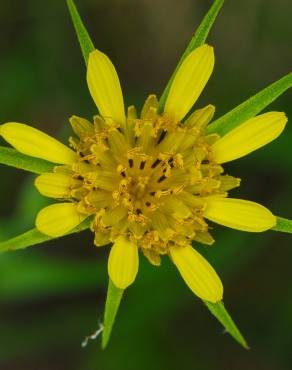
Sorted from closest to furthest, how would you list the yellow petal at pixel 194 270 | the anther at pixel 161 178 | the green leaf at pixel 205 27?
the green leaf at pixel 205 27, the yellow petal at pixel 194 270, the anther at pixel 161 178

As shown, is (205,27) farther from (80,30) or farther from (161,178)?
(161,178)

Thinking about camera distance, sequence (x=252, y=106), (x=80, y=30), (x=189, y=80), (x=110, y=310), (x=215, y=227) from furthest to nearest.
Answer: (x=215, y=227)
(x=189, y=80)
(x=252, y=106)
(x=80, y=30)
(x=110, y=310)

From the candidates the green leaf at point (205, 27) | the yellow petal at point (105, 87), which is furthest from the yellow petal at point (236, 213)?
the green leaf at point (205, 27)

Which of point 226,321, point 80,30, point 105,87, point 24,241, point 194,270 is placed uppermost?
point 80,30

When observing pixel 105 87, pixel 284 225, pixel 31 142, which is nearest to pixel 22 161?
pixel 31 142

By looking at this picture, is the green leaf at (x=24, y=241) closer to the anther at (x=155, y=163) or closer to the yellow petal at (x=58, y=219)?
the yellow petal at (x=58, y=219)

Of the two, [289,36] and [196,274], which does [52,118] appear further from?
[196,274]

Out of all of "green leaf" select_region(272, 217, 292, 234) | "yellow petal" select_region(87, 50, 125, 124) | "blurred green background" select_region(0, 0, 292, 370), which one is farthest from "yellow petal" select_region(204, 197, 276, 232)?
"blurred green background" select_region(0, 0, 292, 370)

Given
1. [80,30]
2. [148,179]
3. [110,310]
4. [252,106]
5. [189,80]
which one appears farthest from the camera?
[148,179]
